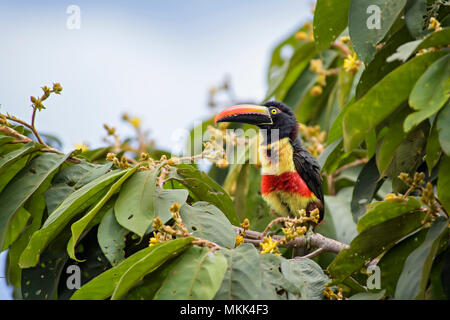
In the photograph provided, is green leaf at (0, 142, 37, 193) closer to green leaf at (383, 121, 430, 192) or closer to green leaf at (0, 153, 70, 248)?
green leaf at (0, 153, 70, 248)

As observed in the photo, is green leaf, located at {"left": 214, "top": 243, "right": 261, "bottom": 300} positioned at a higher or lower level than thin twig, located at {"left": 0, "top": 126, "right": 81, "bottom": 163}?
Result: lower

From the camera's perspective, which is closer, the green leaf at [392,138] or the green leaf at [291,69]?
the green leaf at [392,138]

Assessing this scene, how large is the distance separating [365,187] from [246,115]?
4.88 ft

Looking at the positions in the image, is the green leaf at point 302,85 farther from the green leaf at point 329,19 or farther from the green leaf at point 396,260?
the green leaf at point 396,260

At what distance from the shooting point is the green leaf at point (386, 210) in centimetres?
207

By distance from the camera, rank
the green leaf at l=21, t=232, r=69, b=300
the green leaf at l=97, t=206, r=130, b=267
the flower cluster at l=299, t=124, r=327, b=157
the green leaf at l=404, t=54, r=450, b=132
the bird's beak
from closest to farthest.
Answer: the green leaf at l=404, t=54, r=450, b=132
the green leaf at l=97, t=206, r=130, b=267
the green leaf at l=21, t=232, r=69, b=300
the bird's beak
the flower cluster at l=299, t=124, r=327, b=157

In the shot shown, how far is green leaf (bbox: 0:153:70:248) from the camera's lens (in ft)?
9.18

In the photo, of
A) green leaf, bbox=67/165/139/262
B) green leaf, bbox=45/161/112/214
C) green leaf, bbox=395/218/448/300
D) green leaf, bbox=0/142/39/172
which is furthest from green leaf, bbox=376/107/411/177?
green leaf, bbox=0/142/39/172

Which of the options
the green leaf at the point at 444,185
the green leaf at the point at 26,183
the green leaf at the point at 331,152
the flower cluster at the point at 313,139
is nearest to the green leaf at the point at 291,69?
the flower cluster at the point at 313,139

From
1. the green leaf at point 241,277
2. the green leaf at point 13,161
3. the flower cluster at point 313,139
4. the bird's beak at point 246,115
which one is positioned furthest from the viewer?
the flower cluster at point 313,139

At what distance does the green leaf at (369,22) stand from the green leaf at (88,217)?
1.18 meters

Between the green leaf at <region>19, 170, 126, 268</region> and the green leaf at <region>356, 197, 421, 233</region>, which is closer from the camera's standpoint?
the green leaf at <region>356, 197, 421, 233</region>
